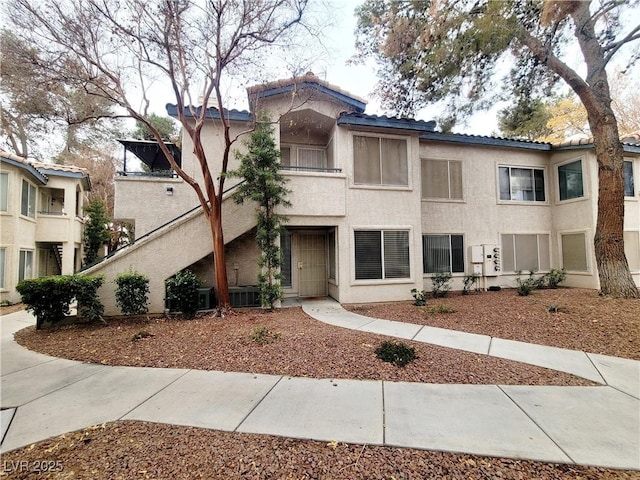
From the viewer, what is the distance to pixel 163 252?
8.14m

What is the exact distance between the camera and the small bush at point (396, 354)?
4.58 m

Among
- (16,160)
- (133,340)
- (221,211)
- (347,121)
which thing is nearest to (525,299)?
(347,121)

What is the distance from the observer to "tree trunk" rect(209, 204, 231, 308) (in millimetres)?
7930

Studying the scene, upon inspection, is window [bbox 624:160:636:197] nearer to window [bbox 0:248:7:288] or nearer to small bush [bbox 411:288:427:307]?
small bush [bbox 411:288:427:307]

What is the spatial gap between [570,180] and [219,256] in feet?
47.4

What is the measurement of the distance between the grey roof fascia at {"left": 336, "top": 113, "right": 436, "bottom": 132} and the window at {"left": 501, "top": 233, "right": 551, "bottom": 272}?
6.12 metres

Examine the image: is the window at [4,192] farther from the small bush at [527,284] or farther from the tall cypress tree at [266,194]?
the small bush at [527,284]

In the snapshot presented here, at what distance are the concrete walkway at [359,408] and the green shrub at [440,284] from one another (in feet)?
18.7

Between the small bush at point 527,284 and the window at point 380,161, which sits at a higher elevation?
the window at point 380,161

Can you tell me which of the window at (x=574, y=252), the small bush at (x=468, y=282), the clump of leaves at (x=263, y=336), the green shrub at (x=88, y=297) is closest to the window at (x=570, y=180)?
the window at (x=574, y=252)

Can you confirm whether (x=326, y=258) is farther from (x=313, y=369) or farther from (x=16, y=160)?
(x=16, y=160)

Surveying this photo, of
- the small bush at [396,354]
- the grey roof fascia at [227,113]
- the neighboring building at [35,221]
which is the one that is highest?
the grey roof fascia at [227,113]

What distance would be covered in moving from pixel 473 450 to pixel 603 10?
11948 mm

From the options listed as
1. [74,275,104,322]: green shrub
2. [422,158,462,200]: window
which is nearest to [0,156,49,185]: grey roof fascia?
[74,275,104,322]: green shrub
